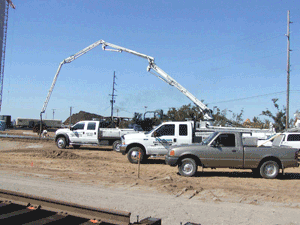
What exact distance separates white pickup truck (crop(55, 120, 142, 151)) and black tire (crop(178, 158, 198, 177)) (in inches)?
403

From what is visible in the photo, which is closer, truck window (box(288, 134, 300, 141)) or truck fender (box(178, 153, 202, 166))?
truck fender (box(178, 153, 202, 166))

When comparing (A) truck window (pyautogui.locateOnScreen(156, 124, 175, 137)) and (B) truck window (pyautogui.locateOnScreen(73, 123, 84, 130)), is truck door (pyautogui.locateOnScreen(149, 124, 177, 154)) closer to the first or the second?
(A) truck window (pyautogui.locateOnScreen(156, 124, 175, 137))

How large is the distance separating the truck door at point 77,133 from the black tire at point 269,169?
1440 cm

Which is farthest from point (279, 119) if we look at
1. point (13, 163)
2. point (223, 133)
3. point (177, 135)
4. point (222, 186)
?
point (13, 163)

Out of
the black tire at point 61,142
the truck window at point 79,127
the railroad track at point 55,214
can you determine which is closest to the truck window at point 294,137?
the truck window at point 79,127

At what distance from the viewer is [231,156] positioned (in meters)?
11.6

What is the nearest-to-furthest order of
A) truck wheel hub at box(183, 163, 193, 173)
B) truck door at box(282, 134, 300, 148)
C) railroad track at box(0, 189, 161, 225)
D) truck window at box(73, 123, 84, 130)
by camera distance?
railroad track at box(0, 189, 161, 225) → truck wheel hub at box(183, 163, 193, 173) → truck door at box(282, 134, 300, 148) → truck window at box(73, 123, 84, 130)

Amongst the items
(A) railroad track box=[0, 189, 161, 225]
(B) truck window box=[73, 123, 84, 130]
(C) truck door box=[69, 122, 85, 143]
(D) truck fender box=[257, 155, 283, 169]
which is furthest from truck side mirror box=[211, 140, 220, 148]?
(B) truck window box=[73, 123, 84, 130]

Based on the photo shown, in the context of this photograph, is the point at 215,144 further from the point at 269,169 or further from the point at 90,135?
the point at 90,135

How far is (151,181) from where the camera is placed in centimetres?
1037

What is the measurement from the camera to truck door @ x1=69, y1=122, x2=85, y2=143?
22594 millimetres

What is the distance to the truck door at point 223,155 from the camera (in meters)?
11.6

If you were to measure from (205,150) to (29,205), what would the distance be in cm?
833

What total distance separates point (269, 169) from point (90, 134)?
45.9ft
